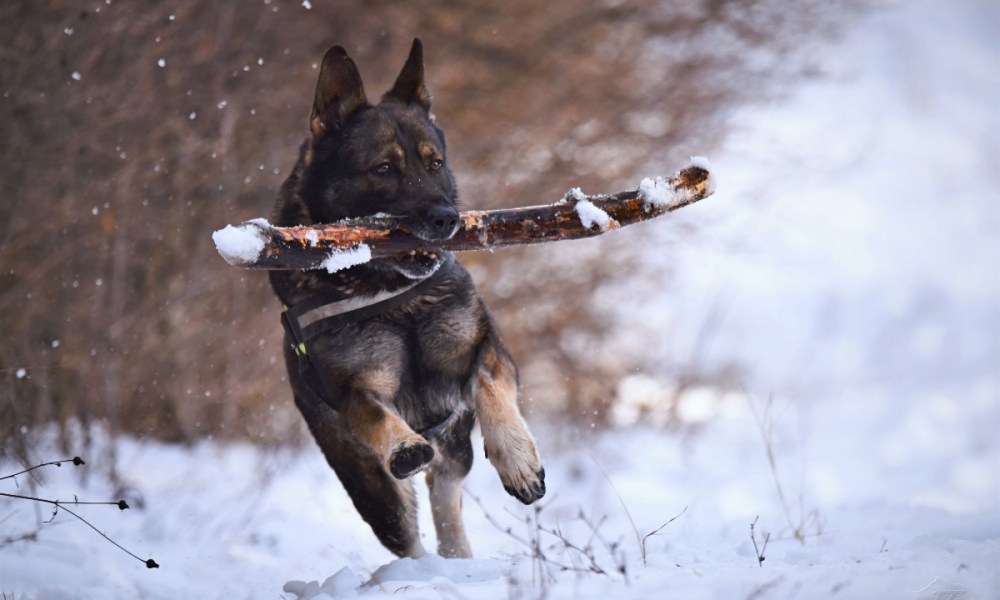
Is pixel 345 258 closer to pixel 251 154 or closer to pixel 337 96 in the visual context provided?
pixel 337 96

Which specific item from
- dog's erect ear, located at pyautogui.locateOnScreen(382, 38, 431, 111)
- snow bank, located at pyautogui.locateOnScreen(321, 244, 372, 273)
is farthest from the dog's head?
snow bank, located at pyautogui.locateOnScreen(321, 244, 372, 273)

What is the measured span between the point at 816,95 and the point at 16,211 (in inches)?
393

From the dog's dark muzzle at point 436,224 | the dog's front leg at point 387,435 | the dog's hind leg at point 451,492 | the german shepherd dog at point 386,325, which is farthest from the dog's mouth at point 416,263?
the dog's hind leg at point 451,492

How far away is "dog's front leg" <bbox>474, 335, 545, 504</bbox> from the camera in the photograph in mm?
3334

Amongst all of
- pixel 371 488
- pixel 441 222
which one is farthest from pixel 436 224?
pixel 371 488

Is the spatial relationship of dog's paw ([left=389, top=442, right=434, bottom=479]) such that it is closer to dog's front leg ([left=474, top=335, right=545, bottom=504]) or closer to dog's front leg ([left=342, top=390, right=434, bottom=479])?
dog's front leg ([left=342, top=390, right=434, bottom=479])

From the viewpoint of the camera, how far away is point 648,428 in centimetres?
893

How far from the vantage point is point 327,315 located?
3.67 m

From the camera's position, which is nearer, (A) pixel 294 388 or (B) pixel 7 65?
(A) pixel 294 388

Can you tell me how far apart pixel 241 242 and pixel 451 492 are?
2.02 meters

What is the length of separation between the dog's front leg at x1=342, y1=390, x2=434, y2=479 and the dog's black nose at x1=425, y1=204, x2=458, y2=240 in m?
0.74

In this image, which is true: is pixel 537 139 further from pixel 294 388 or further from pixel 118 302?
pixel 294 388

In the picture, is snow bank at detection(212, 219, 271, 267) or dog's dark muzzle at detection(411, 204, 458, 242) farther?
dog's dark muzzle at detection(411, 204, 458, 242)

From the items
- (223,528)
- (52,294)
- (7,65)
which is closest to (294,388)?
(223,528)
